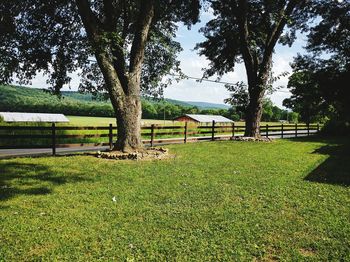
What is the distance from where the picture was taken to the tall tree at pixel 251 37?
21047mm

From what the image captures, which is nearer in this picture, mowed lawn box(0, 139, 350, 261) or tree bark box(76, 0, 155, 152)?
mowed lawn box(0, 139, 350, 261)

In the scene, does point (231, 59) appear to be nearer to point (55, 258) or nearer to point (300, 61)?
point (300, 61)

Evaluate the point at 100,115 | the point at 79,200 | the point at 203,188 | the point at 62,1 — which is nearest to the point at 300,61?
the point at 62,1

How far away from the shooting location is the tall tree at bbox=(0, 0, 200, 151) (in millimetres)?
12055

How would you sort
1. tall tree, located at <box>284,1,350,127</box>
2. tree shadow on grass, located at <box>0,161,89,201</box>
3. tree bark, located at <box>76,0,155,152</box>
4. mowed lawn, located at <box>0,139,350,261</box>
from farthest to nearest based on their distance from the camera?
tall tree, located at <box>284,1,350,127</box> < tree bark, located at <box>76,0,155,152</box> < tree shadow on grass, located at <box>0,161,89,201</box> < mowed lawn, located at <box>0,139,350,261</box>

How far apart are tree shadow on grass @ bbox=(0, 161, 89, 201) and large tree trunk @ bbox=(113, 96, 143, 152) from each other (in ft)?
10.6

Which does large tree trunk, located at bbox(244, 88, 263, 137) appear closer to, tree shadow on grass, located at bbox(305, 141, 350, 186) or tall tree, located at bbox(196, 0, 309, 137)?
tall tree, located at bbox(196, 0, 309, 137)

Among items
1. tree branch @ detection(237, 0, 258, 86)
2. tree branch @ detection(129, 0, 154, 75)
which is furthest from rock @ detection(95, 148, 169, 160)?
tree branch @ detection(237, 0, 258, 86)

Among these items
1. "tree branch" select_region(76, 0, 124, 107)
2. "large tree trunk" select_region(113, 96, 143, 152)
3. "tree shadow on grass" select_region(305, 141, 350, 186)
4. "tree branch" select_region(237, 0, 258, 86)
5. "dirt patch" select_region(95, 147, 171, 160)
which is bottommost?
"tree shadow on grass" select_region(305, 141, 350, 186)

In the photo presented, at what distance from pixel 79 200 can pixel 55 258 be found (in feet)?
8.59

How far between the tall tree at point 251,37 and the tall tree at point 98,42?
4.51 metres

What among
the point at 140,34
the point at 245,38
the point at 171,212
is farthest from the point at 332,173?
the point at 245,38

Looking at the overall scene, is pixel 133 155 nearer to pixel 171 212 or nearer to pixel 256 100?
pixel 171 212

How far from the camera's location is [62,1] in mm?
13688
